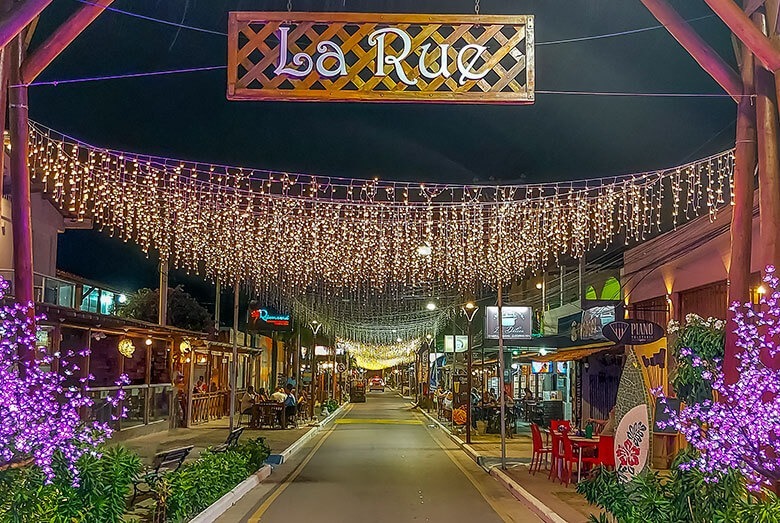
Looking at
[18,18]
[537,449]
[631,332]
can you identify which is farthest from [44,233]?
[18,18]

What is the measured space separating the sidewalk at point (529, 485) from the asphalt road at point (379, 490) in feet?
0.76

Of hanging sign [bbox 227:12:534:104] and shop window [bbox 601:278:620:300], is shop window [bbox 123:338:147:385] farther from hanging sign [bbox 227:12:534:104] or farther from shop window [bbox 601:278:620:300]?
hanging sign [bbox 227:12:534:104]

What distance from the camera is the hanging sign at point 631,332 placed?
17000 mm

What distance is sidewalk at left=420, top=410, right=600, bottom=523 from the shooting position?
12.9 meters

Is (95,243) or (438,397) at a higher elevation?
(95,243)

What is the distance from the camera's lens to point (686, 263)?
63.5 ft

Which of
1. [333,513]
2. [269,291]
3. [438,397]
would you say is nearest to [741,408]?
[333,513]

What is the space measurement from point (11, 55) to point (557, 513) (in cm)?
927

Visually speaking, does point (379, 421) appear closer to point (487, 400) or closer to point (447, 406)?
point (447, 406)

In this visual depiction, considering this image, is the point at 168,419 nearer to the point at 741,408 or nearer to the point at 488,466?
the point at 488,466

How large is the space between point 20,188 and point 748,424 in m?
8.12

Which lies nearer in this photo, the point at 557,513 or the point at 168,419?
the point at 557,513

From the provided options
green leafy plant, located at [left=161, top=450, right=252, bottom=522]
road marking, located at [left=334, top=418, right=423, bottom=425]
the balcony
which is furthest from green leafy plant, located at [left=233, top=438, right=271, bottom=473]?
road marking, located at [left=334, top=418, right=423, bottom=425]

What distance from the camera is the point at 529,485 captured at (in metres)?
16.3
